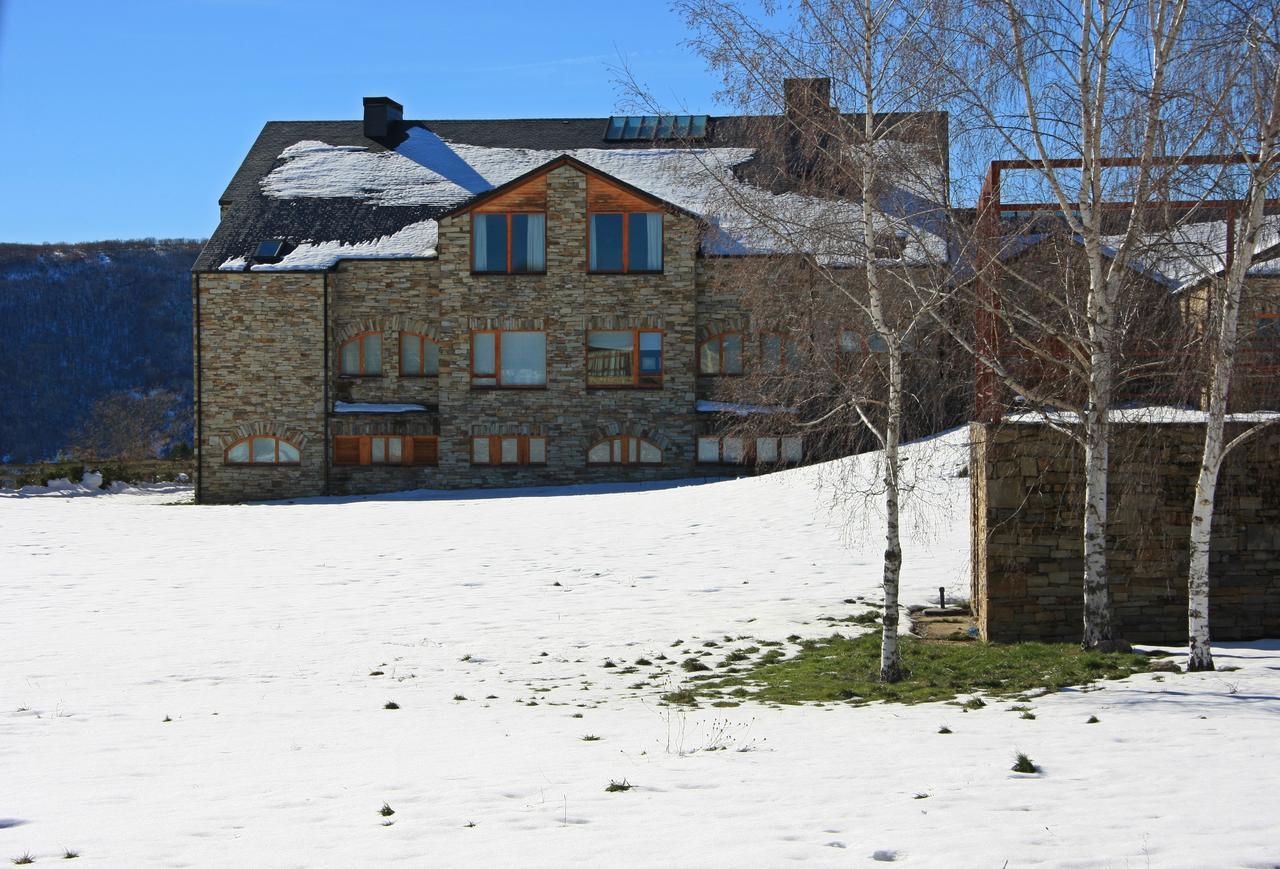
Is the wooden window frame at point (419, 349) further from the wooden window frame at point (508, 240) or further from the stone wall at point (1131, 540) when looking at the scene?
the stone wall at point (1131, 540)

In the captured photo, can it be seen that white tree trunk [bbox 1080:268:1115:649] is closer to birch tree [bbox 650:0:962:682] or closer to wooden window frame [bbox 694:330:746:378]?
birch tree [bbox 650:0:962:682]

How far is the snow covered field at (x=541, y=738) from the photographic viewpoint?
685 cm

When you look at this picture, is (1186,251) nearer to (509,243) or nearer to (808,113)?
(808,113)

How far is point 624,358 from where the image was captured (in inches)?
1309

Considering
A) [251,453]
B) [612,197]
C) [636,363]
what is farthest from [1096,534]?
[251,453]

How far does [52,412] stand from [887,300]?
109143mm

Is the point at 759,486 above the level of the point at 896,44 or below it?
below

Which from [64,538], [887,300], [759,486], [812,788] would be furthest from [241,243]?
[812,788]

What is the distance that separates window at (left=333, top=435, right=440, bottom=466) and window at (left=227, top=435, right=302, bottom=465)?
4.30 feet

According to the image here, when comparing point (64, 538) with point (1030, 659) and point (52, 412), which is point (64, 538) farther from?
point (52, 412)

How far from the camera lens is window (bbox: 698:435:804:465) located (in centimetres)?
3212

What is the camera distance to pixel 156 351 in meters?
116

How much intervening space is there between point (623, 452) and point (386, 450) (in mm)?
6719

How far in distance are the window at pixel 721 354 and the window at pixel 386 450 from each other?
25.3ft
